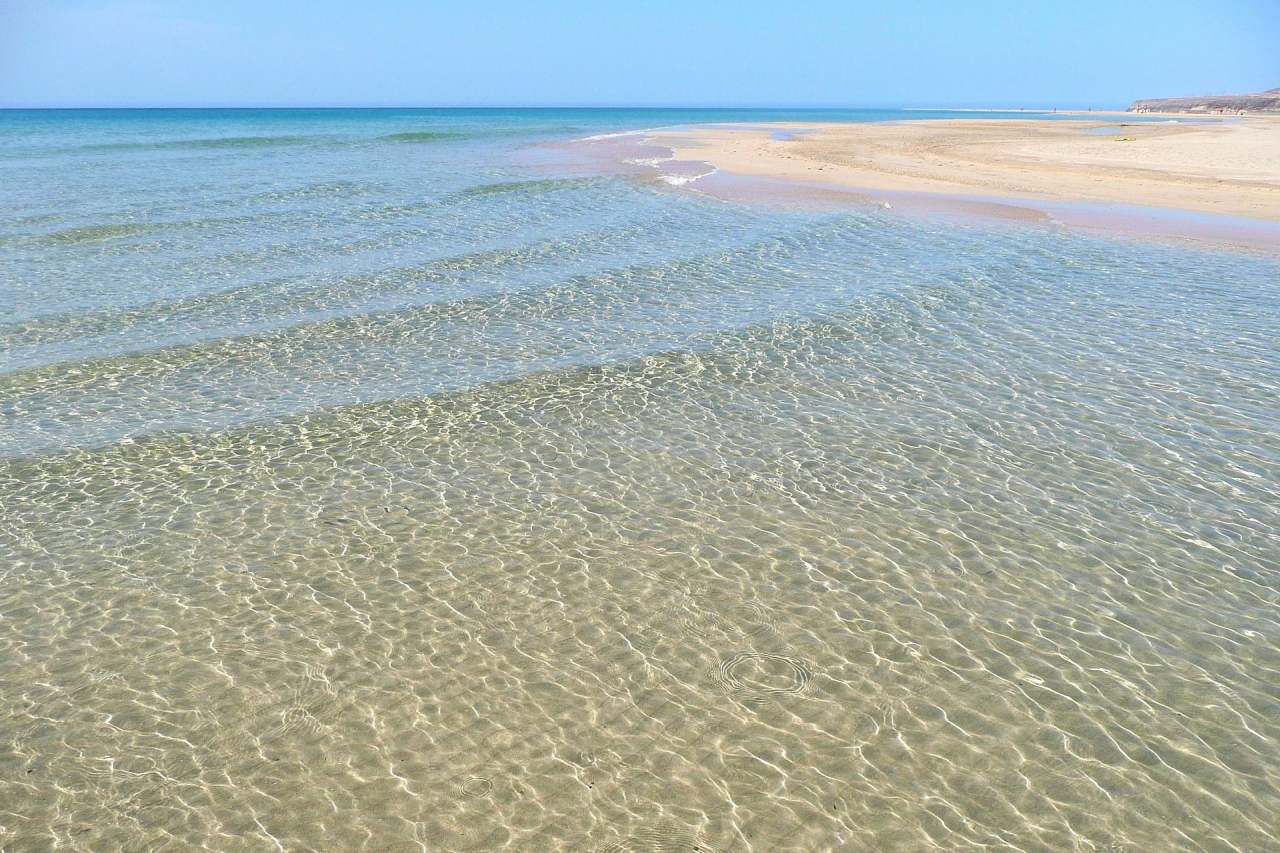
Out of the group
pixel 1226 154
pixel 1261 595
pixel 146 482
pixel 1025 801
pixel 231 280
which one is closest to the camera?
pixel 1025 801

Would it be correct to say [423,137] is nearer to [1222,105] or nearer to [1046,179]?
[1046,179]

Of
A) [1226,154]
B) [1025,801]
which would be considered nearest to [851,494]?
[1025,801]

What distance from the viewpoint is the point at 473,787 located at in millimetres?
5348

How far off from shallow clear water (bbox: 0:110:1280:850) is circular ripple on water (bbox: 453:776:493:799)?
0.03 meters

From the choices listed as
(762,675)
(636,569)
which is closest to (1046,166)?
(636,569)

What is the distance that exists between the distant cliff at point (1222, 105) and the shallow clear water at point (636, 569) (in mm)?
158805

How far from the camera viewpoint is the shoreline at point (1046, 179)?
27.7 m

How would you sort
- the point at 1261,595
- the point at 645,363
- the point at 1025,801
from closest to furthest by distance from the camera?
the point at 1025,801 < the point at 1261,595 < the point at 645,363

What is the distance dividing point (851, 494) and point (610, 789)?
4842 mm

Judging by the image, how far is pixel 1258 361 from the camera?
1348 cm

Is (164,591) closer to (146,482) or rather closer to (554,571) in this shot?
(146,482)

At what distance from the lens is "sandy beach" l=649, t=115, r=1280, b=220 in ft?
105

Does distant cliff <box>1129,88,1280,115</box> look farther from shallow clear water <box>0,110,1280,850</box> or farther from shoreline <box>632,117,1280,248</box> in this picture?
shallow clear water <box>0,110,1280,850</box>

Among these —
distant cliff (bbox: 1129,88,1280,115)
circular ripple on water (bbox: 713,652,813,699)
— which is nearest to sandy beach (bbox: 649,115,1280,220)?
circular ripple on water (bbox: 713,652,813,699)
